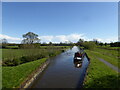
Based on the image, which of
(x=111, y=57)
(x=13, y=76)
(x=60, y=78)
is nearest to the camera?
(x=13, y=76)

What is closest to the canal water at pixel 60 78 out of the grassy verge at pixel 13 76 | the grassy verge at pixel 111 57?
the grassy verge at pixel 13 76

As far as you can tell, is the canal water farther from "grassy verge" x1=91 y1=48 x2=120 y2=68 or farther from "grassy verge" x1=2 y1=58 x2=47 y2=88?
"grassy verge" x1=91 y1=48 x2=120 y2=68

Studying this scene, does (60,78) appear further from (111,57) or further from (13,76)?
(111,57)

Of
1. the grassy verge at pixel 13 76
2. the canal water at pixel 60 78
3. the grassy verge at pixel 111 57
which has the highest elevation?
the grassy verge at pixel 111 57

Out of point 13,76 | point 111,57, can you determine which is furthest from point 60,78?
point 111,57

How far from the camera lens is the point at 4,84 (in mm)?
7680

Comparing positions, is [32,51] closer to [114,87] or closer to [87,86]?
[87,86]

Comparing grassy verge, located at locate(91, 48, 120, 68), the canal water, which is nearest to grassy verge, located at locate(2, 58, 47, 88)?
the canal water

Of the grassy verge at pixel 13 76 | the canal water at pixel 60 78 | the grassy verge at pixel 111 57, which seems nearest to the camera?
the grassy verge at pixel 13 76

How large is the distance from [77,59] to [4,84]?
14.9 m

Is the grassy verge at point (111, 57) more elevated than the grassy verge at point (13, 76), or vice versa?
the grassy verge at point (111, 57)

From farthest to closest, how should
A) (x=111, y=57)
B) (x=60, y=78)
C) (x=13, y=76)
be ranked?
(x=111, y=57)
(x=60, y=78)
(x=13, y=76)

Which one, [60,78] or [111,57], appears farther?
[111,57]

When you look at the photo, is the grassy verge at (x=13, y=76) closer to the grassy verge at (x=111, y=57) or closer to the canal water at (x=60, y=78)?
the canal water at (x=60, y=78)
